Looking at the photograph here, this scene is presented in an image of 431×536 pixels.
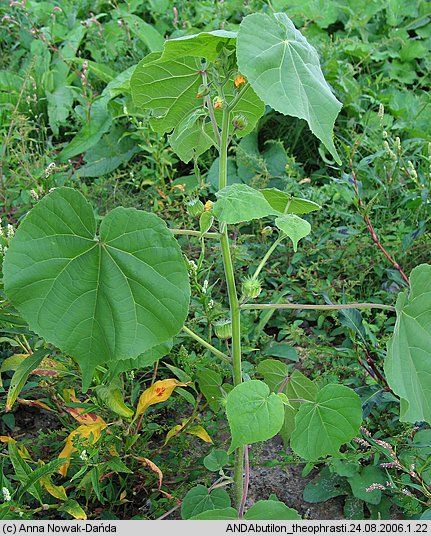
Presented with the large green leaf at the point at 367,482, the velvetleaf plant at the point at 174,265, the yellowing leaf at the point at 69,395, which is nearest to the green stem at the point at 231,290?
the velvetleaf plant at the point at 174,265

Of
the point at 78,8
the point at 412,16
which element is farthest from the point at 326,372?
the point at 78,8

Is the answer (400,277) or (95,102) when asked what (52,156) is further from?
(400,277)

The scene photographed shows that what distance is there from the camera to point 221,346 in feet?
7.05

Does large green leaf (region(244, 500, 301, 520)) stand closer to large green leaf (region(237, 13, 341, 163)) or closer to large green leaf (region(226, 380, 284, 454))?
large green leaf (region(226, 380, 284, 454))

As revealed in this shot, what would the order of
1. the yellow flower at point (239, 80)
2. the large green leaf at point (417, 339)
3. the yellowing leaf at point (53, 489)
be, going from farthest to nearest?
1. the yellowing leaf at point (53, 489)
2. the large green leaf at point (417, 339)
3. the yellow flower at point (239, 80)

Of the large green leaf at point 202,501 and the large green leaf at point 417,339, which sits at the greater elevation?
the large green leaf at point 417,339

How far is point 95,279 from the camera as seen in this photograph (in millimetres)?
1333

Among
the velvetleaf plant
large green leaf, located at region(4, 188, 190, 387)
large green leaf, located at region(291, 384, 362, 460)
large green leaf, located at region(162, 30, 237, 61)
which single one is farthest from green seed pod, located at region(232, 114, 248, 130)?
large green leaf, located at region(291, 384, 362, 460)

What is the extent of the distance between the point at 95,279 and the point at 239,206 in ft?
1.04

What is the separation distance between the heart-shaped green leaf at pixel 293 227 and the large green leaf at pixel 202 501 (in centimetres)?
64

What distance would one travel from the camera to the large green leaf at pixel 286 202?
62.1 inches

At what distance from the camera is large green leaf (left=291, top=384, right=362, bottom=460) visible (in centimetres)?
150

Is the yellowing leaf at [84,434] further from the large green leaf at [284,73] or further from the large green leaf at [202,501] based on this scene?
the large green leaf at [284,73]

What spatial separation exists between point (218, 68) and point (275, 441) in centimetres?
111
